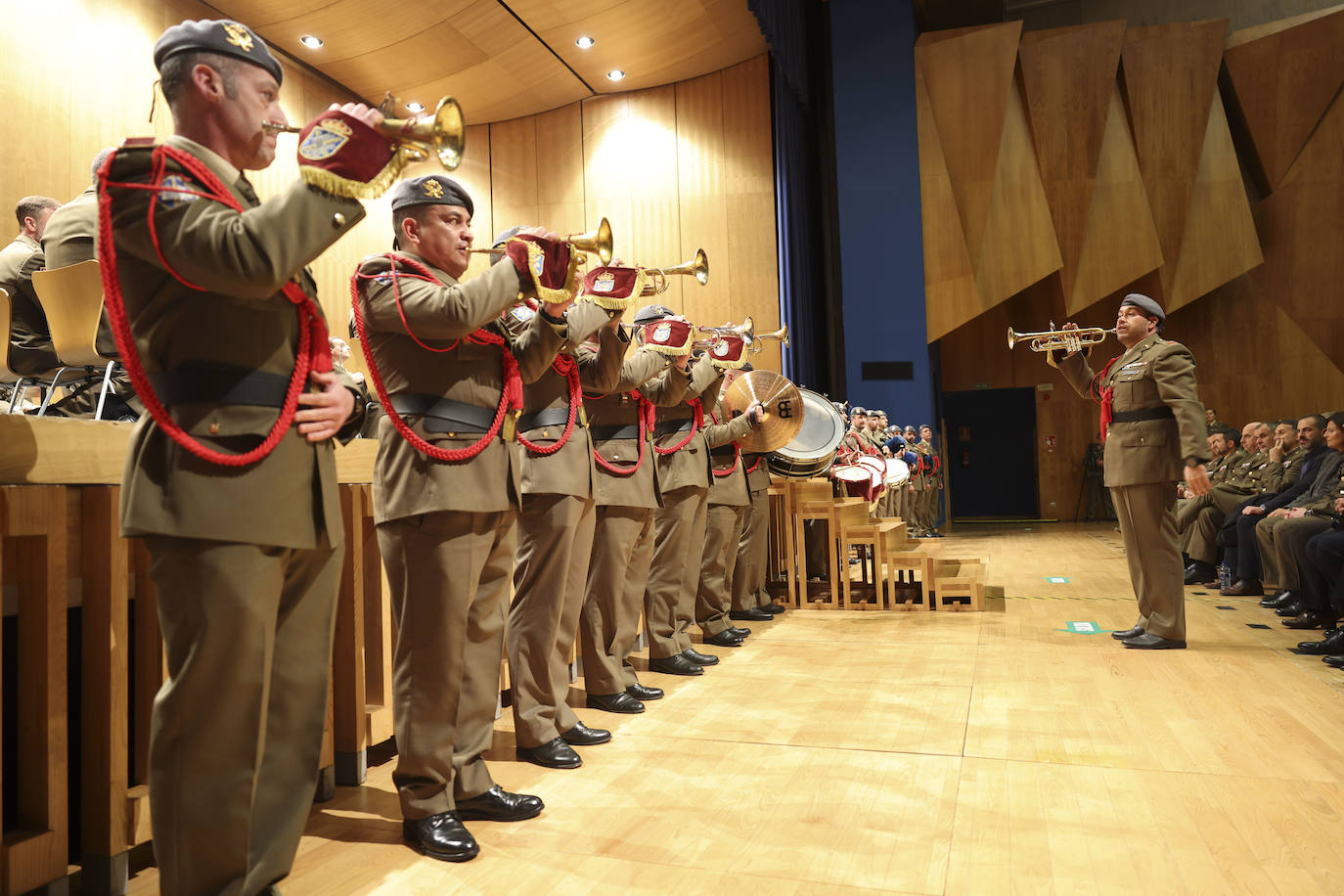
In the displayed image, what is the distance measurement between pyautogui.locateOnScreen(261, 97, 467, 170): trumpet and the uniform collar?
0.28ft

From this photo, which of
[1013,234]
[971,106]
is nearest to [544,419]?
[1013,234]

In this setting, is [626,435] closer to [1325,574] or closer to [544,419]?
[544,419]

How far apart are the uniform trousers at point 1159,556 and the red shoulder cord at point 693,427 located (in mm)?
1904

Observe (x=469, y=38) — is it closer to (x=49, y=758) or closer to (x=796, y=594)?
(x=796, y=594)

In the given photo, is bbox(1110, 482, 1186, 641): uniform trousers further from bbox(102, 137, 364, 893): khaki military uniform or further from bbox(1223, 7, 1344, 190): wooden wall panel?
bbox(1223, 7, 1344, 190): wooden wall panel

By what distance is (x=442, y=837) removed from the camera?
198 centimetres

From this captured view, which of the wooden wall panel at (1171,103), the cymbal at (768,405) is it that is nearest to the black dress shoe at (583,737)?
the cymbal at (768,405)

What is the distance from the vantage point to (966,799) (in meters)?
2.25

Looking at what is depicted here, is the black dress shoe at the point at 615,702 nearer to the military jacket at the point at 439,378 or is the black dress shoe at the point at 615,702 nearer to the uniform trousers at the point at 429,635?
the uniform trousers at the point at 429,635

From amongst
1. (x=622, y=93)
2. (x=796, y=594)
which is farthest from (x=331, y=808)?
(x=622, y=93)

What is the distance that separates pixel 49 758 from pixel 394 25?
23.8 ft

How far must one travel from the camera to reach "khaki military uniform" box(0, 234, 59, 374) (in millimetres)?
3271

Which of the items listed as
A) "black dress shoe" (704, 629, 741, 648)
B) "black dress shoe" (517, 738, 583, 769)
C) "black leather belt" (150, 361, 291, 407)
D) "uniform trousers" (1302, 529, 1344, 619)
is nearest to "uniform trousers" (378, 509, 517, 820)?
"black dress shoe" (517, 738, 583, 769)

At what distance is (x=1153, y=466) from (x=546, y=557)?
9.12ft
